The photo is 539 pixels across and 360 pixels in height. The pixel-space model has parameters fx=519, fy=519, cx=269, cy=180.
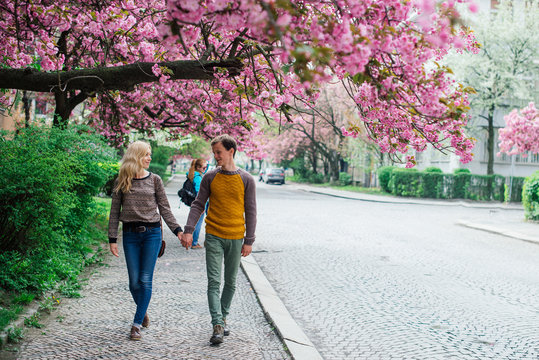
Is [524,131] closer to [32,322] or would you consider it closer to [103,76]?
[103,76]

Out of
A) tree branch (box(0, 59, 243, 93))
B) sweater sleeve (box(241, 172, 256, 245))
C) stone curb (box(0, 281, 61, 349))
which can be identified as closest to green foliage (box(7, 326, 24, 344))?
stone curb (box(0, 281, 61, 349))

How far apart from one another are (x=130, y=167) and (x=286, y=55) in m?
2.67

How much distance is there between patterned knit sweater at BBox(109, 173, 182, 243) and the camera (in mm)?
4820

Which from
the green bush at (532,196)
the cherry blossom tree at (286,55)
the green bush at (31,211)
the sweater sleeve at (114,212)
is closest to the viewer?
the cherry blossom tree at (286,55)

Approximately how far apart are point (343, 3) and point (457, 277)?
6.18 meters

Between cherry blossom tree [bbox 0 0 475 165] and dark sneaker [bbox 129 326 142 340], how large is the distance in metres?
2.45

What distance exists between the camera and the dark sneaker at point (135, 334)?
4.57 m

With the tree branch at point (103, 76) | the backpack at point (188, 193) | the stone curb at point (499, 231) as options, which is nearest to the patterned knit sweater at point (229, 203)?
the tree branch at point (103, 76)

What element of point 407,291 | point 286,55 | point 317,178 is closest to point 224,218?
point 286,55

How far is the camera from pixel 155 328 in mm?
4957

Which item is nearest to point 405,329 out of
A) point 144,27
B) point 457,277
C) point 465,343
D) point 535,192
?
point 465,343

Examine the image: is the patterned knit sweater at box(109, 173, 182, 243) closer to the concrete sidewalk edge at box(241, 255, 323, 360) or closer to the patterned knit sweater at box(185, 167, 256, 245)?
the patterned knit sweater at box(185, 167, 256, 245)

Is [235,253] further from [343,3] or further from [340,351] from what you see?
[343,3]

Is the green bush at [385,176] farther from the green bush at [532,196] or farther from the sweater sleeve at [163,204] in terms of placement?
the sweater sleeve at [163,204]
